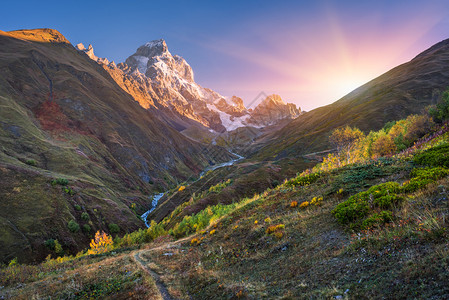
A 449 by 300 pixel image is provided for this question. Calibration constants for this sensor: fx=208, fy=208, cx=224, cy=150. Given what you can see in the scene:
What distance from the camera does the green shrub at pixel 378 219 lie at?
9367 mm

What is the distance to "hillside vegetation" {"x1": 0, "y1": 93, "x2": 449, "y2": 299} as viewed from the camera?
6422 millimetres

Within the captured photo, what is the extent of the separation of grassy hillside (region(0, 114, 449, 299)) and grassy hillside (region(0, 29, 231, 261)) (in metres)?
35.5

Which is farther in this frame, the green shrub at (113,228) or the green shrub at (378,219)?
the green shrub at (113,228)

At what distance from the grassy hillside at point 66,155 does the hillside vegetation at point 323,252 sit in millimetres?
36650

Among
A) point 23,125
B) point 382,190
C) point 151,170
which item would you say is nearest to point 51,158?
point 23,125

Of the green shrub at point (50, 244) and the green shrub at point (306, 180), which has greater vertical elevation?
the green shrub at point (50, 244)

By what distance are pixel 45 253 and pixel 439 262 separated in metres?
59.1

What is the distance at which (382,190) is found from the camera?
1226 cm

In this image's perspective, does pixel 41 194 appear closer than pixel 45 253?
No

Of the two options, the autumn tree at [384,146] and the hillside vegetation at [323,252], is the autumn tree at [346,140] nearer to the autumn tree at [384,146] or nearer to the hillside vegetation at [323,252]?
the autumn tree at [384,146]

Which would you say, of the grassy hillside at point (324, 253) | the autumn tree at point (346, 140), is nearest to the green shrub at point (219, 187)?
the autumn tree at point (346, 140)

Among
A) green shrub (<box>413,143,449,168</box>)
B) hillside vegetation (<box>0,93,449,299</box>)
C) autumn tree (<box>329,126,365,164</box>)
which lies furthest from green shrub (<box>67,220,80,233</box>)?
autumn tree (<box>329,126,365,164</box>)

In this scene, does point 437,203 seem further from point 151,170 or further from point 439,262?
point 151,170

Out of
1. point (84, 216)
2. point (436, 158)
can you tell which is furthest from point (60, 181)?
point (436, 158)
